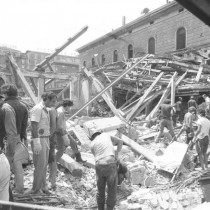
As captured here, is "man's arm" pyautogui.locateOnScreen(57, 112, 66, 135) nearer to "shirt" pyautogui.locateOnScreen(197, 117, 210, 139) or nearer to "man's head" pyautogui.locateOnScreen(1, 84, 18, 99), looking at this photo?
"man's head" pyautogui.locateOnScreen(1, 84, 18, 99)

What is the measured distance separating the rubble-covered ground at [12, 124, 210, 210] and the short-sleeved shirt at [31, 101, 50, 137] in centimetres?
106

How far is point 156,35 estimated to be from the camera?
3042 cm

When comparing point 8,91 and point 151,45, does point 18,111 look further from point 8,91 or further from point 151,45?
point 151,45

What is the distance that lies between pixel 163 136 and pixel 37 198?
21.9 feet

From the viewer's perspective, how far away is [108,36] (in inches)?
1475

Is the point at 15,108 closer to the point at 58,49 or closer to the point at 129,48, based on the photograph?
the point at 58,49

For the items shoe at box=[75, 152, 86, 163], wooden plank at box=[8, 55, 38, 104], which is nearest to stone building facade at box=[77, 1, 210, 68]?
wooden plank at box=[8, 55, 38, 104]

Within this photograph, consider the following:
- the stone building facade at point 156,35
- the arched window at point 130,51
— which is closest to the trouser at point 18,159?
the stone building facade at point 156,35

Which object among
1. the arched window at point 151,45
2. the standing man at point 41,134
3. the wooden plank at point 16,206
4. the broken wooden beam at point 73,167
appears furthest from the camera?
the arched window at point 151,45

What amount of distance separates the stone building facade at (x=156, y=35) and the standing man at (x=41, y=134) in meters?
21.7

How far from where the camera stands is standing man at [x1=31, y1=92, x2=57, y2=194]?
196 inches

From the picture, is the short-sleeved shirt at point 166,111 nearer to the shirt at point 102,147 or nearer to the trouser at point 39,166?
the shirt at point 102,147

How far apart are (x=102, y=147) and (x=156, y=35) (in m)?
27.3

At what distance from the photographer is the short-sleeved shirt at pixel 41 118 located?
5.01m
